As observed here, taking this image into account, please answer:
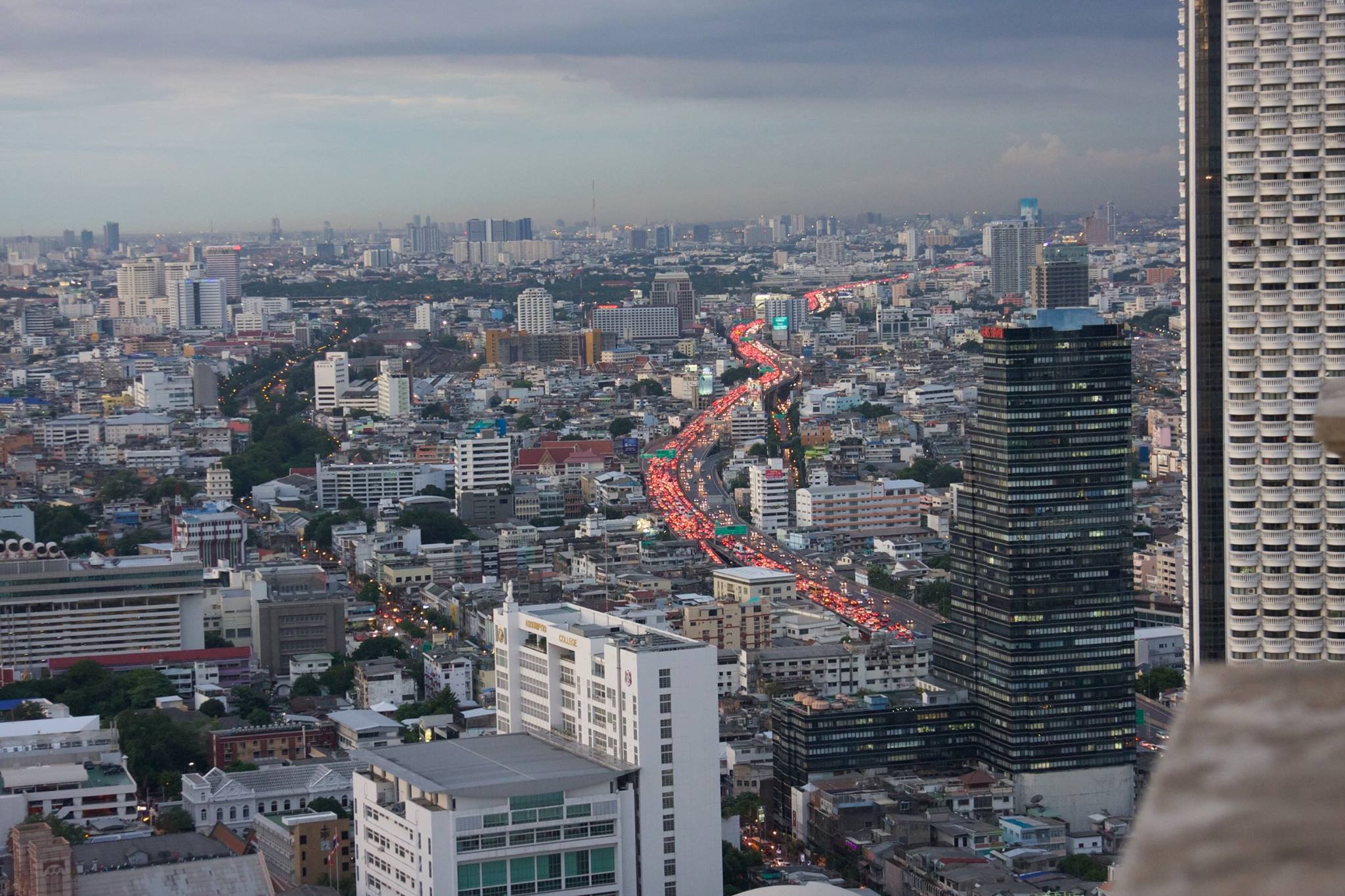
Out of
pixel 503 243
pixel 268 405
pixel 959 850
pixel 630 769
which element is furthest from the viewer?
pixel 503 243

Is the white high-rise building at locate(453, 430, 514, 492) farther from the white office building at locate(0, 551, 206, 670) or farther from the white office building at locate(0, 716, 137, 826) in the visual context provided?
the white office building at locate(0, 716, 137, 826)

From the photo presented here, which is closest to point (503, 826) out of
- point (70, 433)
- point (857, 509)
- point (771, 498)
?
point (857, 509)

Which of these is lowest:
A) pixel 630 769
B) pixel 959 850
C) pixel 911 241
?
pixel 959 850

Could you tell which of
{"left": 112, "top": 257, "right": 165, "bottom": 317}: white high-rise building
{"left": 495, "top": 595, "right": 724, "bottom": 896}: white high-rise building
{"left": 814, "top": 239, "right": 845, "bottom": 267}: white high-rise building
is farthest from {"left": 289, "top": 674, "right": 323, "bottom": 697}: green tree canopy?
{"left": 814, "top": 239, "right": 845, "bottom": 267}: white high-rise building

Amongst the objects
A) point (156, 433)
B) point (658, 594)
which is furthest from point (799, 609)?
point (156, 433)

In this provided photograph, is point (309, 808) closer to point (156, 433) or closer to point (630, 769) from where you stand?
point (630, 769)

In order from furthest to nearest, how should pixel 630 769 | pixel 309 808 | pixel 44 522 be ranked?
pixel 44 522 < pixel 309 808 < pixel 630 769


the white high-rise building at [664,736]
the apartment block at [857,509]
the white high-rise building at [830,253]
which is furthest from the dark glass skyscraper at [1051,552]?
the white high-rise building at [830,253]

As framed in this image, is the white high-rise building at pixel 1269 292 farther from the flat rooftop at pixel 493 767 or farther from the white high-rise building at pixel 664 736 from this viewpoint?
the flat rooftop at pixel 493 767
